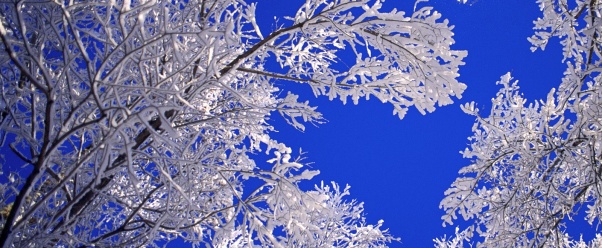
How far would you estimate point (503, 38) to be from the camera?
261ft

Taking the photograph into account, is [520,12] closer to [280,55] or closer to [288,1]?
[288,1]

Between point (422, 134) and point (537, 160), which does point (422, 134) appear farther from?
point (537, 160)

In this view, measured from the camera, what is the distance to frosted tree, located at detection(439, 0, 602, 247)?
139 inches

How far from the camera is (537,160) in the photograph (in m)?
3.81

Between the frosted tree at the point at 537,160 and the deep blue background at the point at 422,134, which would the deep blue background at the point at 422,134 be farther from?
the frosted tree at the point at 537,160

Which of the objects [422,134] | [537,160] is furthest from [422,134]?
[537,160]

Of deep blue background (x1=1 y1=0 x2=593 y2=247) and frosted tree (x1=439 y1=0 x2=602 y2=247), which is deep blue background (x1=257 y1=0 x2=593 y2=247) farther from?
frosted tree (x1=439 y1=0 x2=602 y2=247)

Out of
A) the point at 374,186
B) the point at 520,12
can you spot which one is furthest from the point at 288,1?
the point at 374,186

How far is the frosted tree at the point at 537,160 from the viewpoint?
352cm

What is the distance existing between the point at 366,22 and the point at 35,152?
199 cm

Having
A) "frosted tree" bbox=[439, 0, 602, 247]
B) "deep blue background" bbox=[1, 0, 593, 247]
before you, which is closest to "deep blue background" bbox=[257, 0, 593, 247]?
"deep blue background" bbox=[1, 0, 593, 247]

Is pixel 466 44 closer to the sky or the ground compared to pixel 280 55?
closer to the sky

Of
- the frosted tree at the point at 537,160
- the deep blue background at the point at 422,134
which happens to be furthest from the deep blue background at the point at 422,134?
the frosted tree at the point at 537,160

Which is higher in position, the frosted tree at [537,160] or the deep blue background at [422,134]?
the deep blue background at [422,134]
